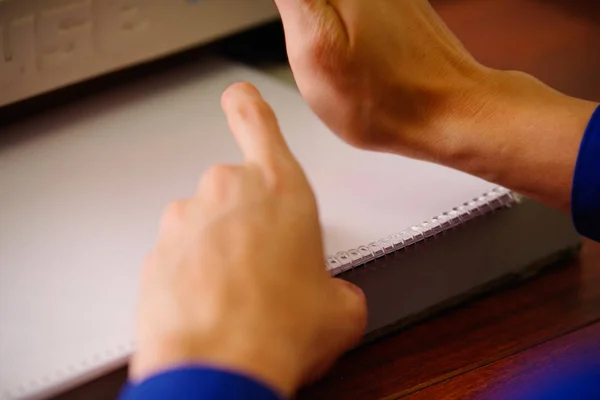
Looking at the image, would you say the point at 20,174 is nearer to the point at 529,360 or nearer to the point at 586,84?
the point at 529,360

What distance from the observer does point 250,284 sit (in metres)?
0.30

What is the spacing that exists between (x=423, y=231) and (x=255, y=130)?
13 centimetres

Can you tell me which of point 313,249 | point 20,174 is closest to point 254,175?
point 313,249

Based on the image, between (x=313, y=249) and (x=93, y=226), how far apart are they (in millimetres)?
189

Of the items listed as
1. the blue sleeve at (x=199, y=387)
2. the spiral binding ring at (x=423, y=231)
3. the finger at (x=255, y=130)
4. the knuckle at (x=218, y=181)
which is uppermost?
the finger at (x=255, y=130)

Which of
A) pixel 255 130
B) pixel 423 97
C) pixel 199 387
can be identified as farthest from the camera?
pixel 423 97

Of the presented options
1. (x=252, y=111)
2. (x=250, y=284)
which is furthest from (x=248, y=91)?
(x=250, y=284)

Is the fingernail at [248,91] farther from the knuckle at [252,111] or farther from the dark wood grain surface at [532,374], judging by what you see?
the dark wood grain surface at [532,374]

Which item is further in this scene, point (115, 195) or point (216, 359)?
point (115, 195)

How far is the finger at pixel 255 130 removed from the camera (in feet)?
1.15

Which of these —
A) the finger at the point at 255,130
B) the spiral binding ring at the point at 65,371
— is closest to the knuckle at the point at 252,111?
the finger at the point at 255,130

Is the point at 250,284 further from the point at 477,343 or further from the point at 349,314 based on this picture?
the point at 477,343

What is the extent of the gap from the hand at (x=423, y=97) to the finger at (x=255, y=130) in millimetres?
88

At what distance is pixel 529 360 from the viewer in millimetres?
402
